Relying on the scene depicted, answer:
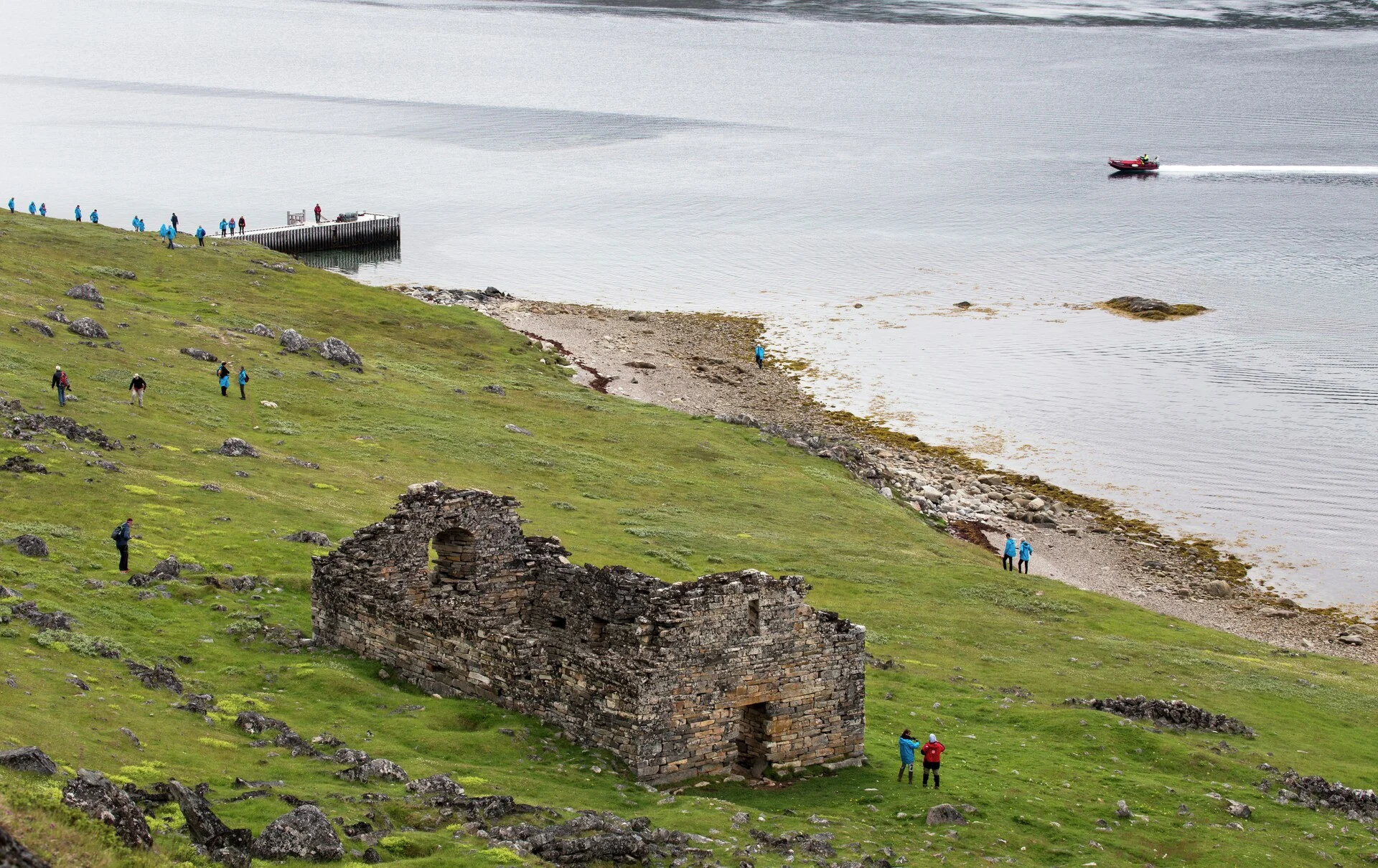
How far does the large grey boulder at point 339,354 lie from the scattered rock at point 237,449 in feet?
67.1

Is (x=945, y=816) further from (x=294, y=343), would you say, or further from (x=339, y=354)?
(x=294, y=343)

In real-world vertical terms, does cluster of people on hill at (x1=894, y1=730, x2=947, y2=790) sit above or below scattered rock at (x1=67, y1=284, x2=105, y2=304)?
below

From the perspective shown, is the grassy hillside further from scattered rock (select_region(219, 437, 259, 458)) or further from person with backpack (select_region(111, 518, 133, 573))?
scattered rock (select_region(219, 437, 259, 458))

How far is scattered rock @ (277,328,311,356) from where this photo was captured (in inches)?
3017

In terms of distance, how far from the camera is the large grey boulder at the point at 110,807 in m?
20.3

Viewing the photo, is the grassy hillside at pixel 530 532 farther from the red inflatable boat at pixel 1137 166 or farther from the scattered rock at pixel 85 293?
the red inflatable boat at pixel 1137 166

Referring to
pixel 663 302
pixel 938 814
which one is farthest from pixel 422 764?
pixel 663 302

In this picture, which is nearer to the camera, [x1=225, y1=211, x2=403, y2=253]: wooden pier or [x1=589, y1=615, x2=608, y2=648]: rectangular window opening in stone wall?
[x1=589, y1=615, x2=608, y2=648]: rectangular window opening in stone wall

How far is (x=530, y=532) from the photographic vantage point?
52.6 m

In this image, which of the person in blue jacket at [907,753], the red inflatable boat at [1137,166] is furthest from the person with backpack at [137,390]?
the red inflatable boat at [1137,166]

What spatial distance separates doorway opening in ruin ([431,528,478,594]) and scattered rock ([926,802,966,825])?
12.4m

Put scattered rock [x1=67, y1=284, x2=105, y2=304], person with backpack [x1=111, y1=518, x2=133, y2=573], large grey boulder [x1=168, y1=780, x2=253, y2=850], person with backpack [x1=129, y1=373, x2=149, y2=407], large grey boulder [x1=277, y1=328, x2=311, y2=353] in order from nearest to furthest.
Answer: large grey boulder [x1=168, y1=780, x2=253, y2=850] → person with backpack [x1=111, y1=518, x2=133, y2=573] → person with backpack [x1=129, y1=373, x2=149, y2=407] → scattered rock [x1=67, y1=284, x2=105, y2=304] → large grey boulder [x1=277, y1=328, x2=311, y2=353]

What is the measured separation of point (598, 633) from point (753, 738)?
4512 millimetres

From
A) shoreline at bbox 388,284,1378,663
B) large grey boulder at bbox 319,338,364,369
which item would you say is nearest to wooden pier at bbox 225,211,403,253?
shoreline at bbox 388,284,1378,663
